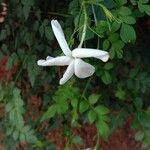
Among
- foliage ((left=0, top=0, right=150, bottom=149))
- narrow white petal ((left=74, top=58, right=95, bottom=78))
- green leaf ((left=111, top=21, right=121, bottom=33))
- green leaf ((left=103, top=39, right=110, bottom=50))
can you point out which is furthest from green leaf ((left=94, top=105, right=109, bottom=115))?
narrow white petal ((left=74, top=58, right=95, bottom=78))

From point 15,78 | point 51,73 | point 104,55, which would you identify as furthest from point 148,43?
point 104,55

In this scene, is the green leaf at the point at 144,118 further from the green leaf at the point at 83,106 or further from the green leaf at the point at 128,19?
the green leaf at the point at 128,19

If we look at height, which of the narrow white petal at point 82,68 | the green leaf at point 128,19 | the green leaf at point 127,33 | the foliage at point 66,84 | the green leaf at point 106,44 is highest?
the narrow white petal at point 82,68

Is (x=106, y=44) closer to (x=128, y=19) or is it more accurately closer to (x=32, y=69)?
(x=128, y=19)

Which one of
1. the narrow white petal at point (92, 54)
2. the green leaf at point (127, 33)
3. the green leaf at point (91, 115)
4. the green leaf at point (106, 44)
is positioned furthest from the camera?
the green leaf at point (91, 115)

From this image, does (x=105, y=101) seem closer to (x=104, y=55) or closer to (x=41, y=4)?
(x=41, y=4)

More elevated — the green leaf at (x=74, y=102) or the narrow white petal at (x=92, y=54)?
the narrow white petal at (x=92, y=54)

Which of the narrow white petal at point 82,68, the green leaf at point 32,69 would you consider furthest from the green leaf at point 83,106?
the narrow white petal at point 82,68

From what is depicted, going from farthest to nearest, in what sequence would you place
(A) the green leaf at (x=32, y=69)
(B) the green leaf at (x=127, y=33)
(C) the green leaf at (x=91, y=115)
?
(A) the green leaf at (x=32, y=69) < (C) the green leaf at (x=91, y=115) < (B) the green leaf at (x=127, y=33)

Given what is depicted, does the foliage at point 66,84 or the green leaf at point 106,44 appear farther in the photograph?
the foliage at point 66,84
